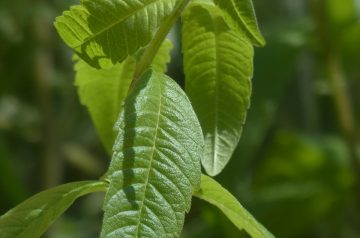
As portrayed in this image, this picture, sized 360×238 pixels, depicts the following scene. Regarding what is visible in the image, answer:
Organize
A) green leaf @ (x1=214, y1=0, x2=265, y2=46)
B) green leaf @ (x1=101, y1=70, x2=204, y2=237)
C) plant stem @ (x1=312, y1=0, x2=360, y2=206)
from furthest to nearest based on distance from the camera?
plant stem @ (x1=312, y1=0, x2=360, y2=206), green leaf @ (x1=214, y1=0, x2=265, y2=46), green leaf @ (x1=101, y1=70, x2=204, y2=237)

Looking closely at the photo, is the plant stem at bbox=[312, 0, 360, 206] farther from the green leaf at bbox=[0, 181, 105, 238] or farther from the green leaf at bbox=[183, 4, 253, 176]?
the green leaf at bbox=[0, 181, 105, 238]

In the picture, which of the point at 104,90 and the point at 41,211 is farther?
the point at 104,90

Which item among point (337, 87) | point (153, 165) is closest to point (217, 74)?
point (153, 165)

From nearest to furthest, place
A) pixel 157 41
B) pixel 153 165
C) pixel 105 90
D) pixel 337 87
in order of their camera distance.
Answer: pixel 153 165 < pixel 157 41 < pixel 105 90 < pixel 337 87

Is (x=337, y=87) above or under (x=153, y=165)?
under

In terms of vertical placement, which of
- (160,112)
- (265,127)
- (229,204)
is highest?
(160,112)

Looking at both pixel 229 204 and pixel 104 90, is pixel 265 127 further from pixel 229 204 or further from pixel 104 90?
pixel 229 204

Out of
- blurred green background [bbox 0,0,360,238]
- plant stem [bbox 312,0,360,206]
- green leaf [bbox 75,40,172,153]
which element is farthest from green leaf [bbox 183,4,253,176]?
plant stem [bbox 312,0,360,206]

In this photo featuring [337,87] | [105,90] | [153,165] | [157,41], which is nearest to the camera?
[153,165]
